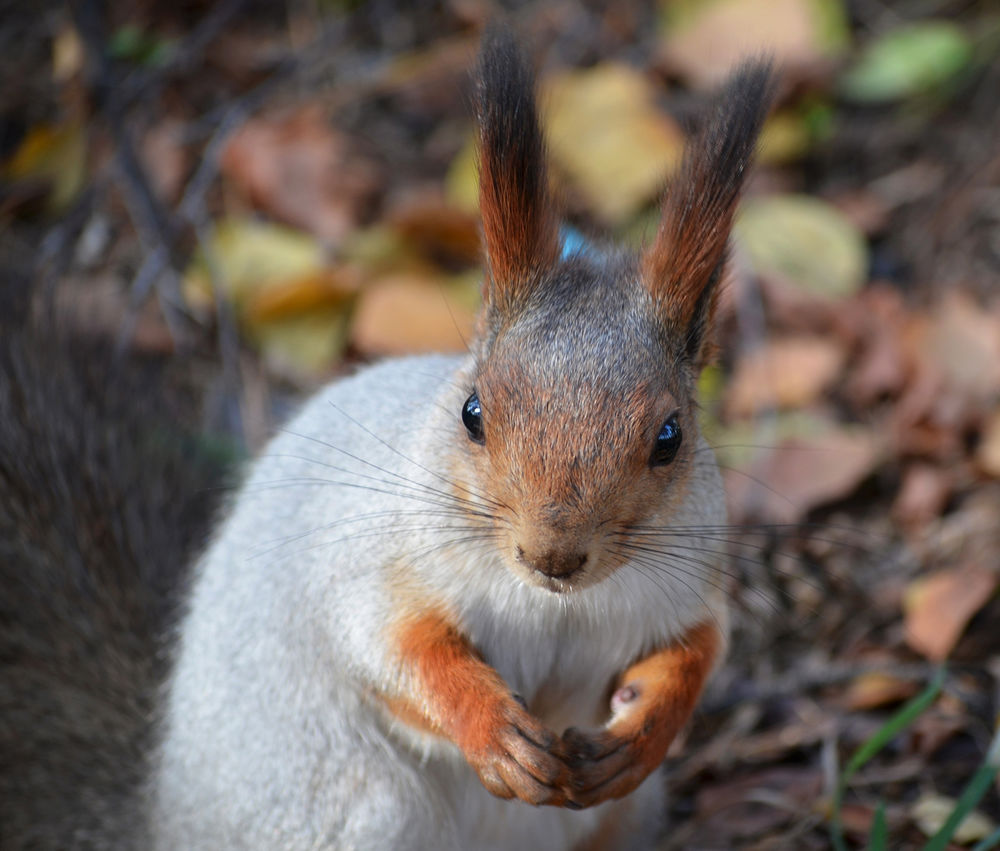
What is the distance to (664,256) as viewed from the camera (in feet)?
4.90

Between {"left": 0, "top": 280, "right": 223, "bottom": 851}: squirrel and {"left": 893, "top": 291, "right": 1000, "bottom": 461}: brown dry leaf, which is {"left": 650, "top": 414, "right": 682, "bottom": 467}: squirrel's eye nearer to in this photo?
{"left": 0, "top": 280, "right": 223, "bottom": 851}: squirrel

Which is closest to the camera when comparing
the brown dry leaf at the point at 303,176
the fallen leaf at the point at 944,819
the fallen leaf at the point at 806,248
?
the fallen leaf at the point at 944,819

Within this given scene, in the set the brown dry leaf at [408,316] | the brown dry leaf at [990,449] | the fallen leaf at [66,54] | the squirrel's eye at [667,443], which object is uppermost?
the squirrel's eye at [667,443]

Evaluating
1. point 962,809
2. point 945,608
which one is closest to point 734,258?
point 945,608

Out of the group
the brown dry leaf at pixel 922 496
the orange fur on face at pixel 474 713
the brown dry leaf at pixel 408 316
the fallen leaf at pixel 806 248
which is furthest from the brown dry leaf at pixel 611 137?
the orange fur on face at pixel 474 713

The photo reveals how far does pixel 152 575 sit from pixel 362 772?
537 millimetres

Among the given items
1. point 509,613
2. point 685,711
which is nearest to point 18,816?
point 509,613

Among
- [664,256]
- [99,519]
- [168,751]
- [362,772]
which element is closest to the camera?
[664,256]

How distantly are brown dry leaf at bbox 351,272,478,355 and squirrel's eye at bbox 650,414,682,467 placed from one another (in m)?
1.13

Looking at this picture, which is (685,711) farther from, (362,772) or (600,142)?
(600,142)

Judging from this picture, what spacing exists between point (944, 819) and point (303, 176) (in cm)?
196

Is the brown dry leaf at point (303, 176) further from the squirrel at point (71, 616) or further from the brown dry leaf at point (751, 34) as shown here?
the squirrel at point (71, 616)

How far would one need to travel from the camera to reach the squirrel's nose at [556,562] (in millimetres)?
1292

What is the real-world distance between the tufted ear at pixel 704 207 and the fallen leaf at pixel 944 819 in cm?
88
